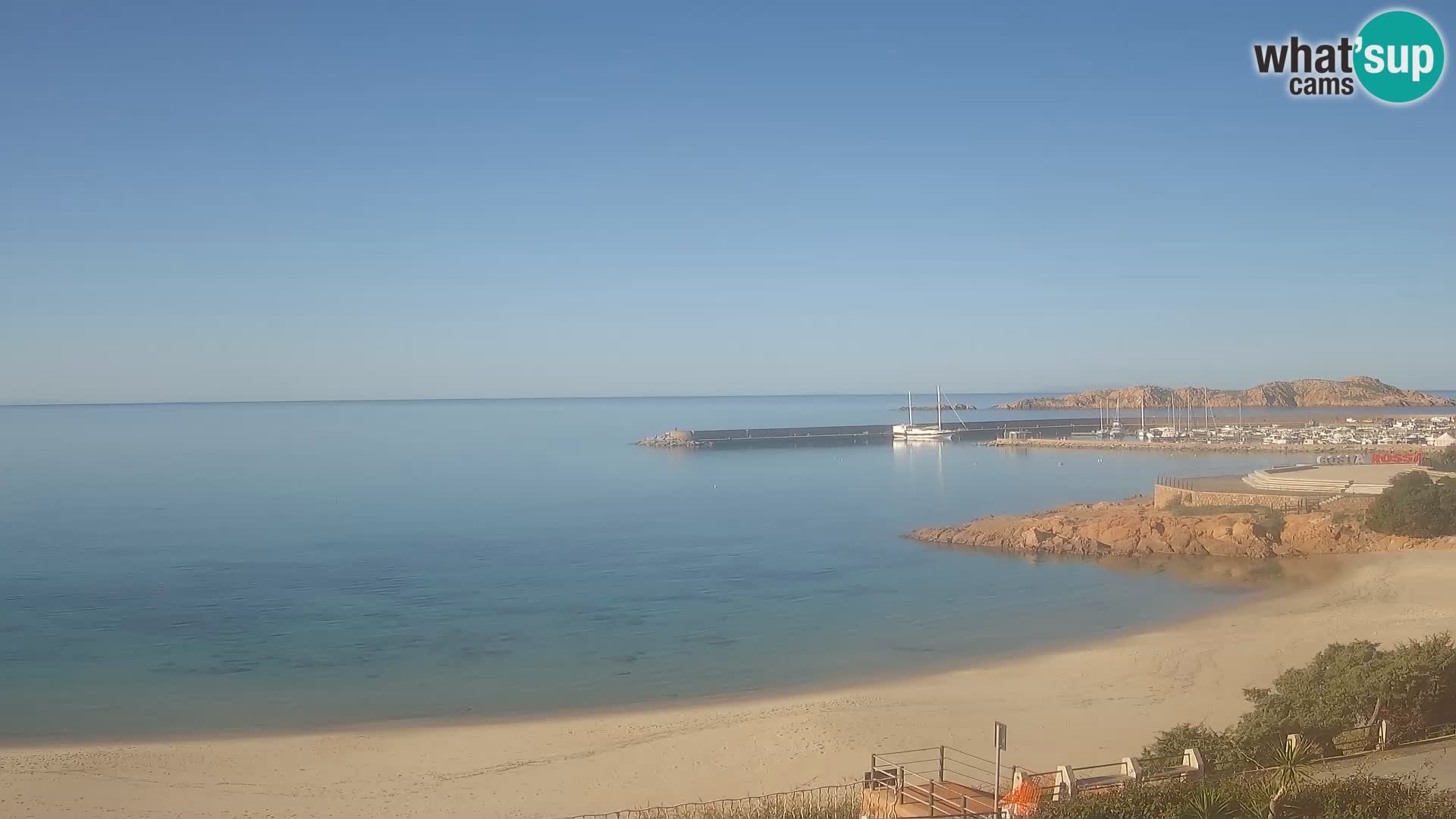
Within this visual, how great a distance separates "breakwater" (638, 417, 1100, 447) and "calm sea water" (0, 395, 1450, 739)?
36222 mm

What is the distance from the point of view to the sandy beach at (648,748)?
1409 cm

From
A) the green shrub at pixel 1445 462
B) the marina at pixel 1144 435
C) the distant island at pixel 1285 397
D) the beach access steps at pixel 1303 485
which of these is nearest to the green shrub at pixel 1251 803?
the beach access steps at pixel 1303 485

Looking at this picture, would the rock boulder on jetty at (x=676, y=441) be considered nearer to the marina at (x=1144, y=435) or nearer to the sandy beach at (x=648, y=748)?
the marina at (x=1144, y=435)

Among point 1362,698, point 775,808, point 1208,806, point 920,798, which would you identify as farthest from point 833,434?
point 1208,806

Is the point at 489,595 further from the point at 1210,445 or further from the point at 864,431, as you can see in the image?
the point at 864,431

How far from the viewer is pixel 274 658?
72.0ft

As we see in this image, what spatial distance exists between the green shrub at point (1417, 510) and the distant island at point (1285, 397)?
152m

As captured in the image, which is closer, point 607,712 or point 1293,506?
point 607,712

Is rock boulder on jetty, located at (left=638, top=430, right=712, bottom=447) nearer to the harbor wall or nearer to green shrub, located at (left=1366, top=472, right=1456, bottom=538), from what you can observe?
the harbor wall

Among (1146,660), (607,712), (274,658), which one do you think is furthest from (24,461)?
(1146,660)

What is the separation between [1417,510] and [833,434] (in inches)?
3114

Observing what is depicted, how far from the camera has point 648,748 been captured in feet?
52.0

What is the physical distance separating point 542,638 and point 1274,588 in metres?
18.8

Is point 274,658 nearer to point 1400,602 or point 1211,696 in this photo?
point 1211,696
